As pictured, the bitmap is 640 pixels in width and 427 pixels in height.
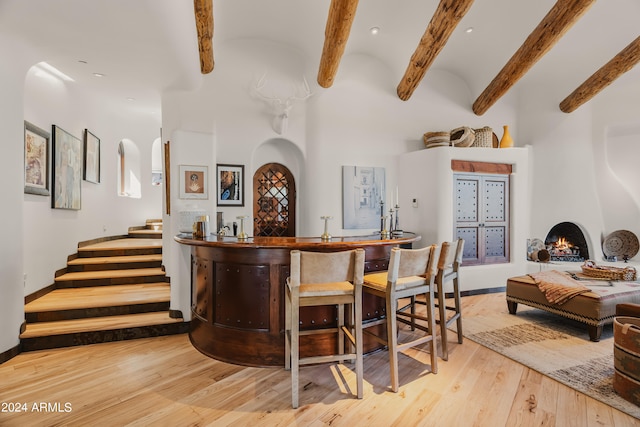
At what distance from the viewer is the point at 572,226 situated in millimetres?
6289

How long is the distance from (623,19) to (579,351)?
14.7 ft

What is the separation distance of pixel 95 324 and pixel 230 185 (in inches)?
91.2

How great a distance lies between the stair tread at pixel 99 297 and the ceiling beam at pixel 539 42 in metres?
5.80

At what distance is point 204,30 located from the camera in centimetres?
346

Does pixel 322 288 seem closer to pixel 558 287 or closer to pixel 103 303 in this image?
pixel 103 303

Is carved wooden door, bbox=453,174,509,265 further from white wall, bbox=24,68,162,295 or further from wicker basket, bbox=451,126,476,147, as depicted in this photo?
white wall, bbox=24,68,162,295

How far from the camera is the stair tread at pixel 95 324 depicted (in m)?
3.18

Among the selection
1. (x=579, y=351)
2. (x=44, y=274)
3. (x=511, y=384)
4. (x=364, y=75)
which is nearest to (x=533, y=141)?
(x=364, y=75)

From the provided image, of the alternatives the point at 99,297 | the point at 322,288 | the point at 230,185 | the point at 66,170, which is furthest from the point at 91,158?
the point at 322,288

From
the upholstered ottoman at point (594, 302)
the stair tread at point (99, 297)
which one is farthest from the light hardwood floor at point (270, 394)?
the upholstered ottoman at point (594, 302)

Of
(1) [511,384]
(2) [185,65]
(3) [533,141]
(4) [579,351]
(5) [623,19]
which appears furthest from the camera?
(3) [533,141]

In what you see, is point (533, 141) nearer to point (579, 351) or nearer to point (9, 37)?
point (579, 351)

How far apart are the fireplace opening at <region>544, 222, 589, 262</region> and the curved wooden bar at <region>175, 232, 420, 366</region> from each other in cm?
497

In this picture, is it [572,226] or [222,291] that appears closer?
[222,291]
